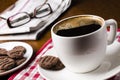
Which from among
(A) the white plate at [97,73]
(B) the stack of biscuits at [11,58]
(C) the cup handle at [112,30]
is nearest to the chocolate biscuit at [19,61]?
(B) the stack of biscuits at [11,58]

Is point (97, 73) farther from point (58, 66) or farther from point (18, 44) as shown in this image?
point (18, 44)

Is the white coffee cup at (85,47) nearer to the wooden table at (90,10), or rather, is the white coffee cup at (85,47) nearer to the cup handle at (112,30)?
the cup handle at (112,30)

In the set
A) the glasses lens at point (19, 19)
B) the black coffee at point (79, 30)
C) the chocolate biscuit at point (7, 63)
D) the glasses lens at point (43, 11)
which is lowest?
the glasses lens at point (19, 19)

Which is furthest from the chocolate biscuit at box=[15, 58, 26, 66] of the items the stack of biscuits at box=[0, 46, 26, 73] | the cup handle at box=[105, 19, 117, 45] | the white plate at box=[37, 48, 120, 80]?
the cup handle at box=[105, 19, 117, 45]

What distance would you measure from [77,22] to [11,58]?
20cm

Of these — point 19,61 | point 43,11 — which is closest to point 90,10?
point 43,11

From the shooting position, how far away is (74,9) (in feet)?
2.86

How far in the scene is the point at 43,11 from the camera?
3.02 feet

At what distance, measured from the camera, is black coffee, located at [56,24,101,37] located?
468mm

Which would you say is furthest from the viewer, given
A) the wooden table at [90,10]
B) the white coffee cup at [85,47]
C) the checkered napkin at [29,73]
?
the wooden table at [90,10]

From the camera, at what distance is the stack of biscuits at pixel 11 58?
2.00ft

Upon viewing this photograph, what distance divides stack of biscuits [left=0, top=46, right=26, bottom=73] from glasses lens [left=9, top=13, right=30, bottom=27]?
0.20 meters

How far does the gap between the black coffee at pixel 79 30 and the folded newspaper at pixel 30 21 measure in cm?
27

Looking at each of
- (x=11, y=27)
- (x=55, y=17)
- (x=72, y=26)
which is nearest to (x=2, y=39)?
(x=11, y=27)
